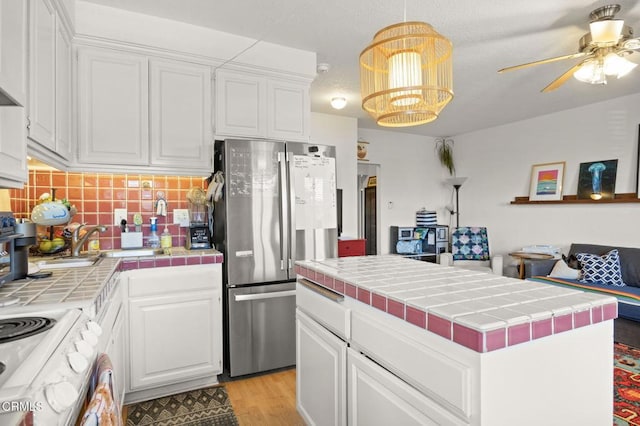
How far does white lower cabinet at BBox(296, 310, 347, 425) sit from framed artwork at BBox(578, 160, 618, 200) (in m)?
4.34

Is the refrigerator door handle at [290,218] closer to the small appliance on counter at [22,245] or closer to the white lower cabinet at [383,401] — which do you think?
the white lower cabinet at [383,401]

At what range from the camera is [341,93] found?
12.9 feet

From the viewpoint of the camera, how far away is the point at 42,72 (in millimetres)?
1662

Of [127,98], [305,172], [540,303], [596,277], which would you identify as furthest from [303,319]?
[596,277]

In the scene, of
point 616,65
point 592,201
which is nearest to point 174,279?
point 616,65

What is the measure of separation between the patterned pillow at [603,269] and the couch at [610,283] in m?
0.03

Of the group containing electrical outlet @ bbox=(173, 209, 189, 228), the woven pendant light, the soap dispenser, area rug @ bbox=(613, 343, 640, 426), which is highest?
the woven pendant light

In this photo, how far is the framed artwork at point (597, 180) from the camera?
4.20m

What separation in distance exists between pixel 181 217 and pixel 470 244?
14.5 ft

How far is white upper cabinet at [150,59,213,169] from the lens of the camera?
258 cm

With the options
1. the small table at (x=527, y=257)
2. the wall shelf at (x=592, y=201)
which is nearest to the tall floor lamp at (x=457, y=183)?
the wall shelf at (x=592, y=201)

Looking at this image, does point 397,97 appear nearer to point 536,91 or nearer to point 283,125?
point 283,125

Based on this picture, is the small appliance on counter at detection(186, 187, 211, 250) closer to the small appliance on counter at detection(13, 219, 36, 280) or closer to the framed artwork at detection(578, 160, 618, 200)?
the small appliance on counter at detection(13, 219, 36, 280)

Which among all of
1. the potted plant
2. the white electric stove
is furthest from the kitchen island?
the potted plant
